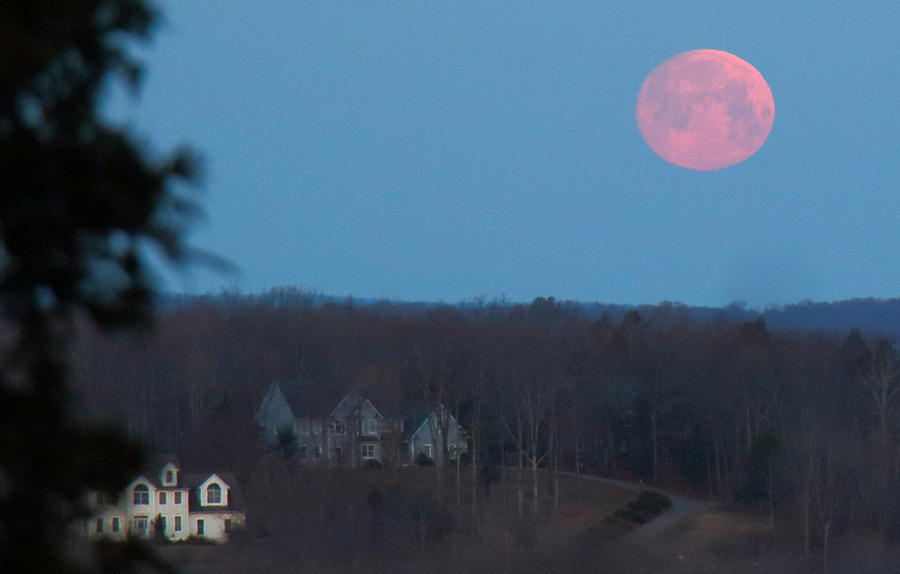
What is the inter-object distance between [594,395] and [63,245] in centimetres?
3814

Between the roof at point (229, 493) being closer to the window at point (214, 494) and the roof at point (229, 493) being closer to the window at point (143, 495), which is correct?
the window at point (214, 494)

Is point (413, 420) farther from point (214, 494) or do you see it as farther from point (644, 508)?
point (214, 494)

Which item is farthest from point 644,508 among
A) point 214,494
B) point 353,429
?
point 214,494

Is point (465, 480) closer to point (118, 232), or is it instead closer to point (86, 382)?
point (86, 382)

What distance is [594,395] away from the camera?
132 feet

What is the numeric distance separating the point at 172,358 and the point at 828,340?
28.9m

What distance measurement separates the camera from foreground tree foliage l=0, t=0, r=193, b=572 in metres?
2.47

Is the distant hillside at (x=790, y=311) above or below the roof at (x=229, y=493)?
above

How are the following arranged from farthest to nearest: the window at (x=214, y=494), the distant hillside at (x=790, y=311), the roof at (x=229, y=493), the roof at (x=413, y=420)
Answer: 1. the distant hillside at (x=790, y=311)
2. the roof at (x=413, y=420)
3. the window at (x=214, y=494)
4. the roof at (x=229, y=493)

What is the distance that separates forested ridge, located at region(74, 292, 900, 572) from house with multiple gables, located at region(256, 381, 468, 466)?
564mm

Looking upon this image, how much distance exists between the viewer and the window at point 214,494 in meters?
29.2

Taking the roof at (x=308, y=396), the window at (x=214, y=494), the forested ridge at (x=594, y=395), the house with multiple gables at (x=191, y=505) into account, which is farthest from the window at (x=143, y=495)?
the roof at (x=308, y=396)

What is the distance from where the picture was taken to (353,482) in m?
31.3

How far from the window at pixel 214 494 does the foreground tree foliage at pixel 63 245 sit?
27.4 metres
